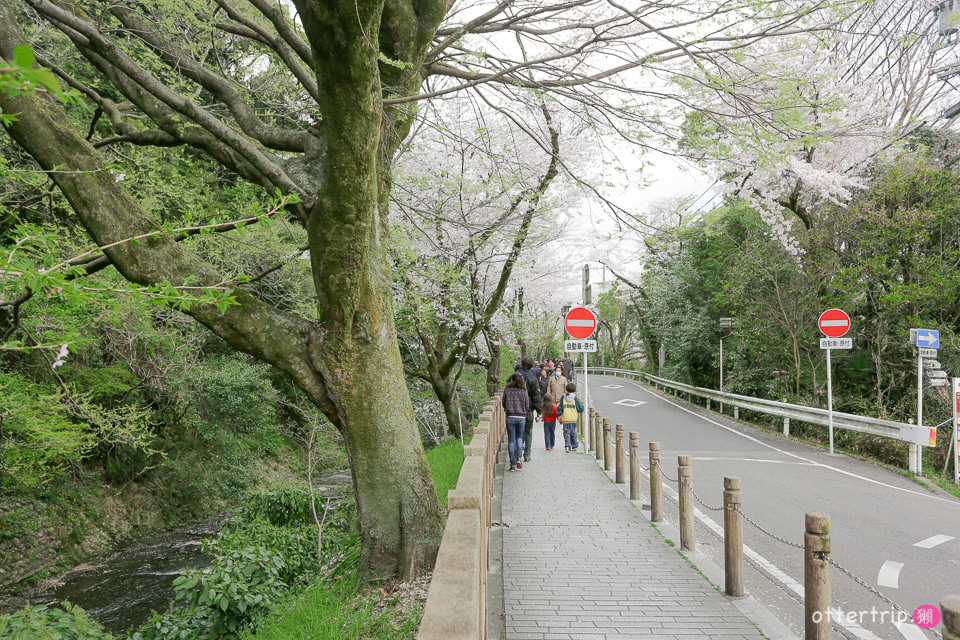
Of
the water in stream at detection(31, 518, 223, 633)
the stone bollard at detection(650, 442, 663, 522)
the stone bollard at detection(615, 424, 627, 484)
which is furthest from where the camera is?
the stone bollard at detection(615, 424, 627, 484)

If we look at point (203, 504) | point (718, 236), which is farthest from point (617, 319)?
point (203, 504)

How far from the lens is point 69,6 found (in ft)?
18.0

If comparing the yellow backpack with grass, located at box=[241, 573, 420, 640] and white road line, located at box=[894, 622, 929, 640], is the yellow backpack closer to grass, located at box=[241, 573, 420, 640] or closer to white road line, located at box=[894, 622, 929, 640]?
white road line, located at box=[894, 622, 929, 640]

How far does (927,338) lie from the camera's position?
475 inches

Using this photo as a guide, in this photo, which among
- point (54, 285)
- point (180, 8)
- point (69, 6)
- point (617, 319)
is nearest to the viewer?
point (54, 285)

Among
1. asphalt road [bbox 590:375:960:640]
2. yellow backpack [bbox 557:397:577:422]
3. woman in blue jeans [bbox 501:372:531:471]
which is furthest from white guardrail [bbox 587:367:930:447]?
woman in blue jeans [bbox 501:372:531:471]

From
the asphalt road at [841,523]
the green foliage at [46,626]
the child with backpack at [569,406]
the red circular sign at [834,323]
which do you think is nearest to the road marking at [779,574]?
the asphalt road at [841,523]

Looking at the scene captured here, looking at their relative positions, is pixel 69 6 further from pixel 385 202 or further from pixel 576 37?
pixel 576 37

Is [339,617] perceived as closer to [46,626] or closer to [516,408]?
[46,626]

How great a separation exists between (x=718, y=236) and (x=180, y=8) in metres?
22.8

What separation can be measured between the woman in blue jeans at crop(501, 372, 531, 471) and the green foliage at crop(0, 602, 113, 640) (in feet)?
22.6

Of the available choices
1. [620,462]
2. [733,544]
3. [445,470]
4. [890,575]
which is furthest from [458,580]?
[620,462]

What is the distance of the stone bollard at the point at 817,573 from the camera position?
12.7 feet

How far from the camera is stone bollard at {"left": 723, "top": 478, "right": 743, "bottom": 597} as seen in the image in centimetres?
512
